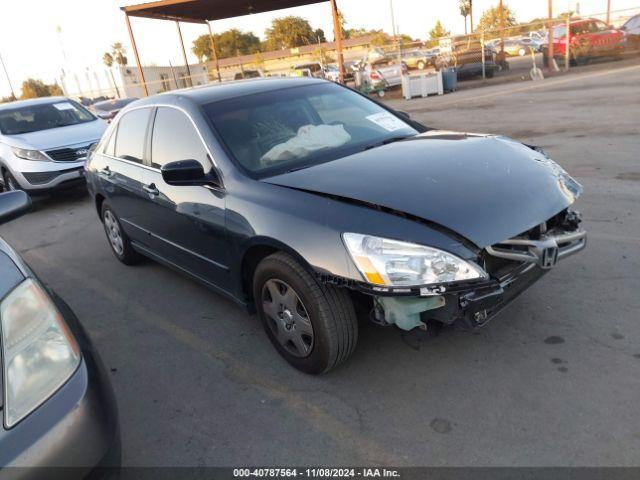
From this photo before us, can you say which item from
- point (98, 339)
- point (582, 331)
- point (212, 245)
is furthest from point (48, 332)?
point (582, 331)

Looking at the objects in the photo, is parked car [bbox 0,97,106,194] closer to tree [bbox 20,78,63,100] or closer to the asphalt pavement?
the asphalt pavement

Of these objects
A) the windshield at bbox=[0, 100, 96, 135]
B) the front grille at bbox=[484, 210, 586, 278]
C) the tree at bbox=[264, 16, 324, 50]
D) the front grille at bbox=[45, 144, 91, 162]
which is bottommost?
the front grille at bbox=[484, 210, 586, 278]

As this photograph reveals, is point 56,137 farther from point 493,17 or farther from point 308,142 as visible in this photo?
point 493,17

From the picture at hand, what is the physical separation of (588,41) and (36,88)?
244 feet

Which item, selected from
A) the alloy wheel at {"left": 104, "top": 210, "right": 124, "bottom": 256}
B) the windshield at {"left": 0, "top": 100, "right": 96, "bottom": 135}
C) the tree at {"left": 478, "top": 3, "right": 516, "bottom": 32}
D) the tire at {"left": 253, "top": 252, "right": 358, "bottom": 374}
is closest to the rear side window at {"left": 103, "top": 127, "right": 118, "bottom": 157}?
the alloy wheel at {"left": 104, "top": 210, "right": 124, "bottom": 256}

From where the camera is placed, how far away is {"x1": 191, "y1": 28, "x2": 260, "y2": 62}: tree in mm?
81750

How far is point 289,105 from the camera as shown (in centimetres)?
371

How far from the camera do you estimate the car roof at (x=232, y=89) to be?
3.66 meters

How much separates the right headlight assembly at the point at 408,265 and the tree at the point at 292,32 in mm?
76477

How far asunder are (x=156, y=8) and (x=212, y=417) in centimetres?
2179

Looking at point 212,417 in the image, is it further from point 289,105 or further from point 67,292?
point 67,292

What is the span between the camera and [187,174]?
3113 mm

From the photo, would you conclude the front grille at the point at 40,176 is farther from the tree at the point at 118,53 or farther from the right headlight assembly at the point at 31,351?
the tree at the point at 118,53

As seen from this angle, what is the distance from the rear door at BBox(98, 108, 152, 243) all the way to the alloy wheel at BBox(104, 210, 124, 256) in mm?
259
